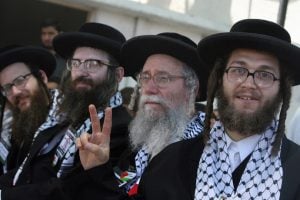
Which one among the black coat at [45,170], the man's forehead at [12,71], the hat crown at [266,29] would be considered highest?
the hat crown at [266,29]

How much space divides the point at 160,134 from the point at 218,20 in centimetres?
531

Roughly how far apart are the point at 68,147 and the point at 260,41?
161 centimetres

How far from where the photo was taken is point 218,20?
28.5ft

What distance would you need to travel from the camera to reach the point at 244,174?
8.42 ft

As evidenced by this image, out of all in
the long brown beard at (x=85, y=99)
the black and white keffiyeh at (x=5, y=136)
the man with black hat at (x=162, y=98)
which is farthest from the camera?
the black and white keffiyeh at (x=5, y=136)

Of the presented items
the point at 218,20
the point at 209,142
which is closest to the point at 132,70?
the point at 209,142

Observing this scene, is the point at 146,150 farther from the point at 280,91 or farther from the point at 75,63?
the point at 280,91

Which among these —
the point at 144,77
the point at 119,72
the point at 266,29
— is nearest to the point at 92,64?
the point at 119,72

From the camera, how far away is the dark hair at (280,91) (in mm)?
2684

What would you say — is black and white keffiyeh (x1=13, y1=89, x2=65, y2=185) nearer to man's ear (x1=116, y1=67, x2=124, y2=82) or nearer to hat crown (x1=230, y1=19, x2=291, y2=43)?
man's ear (x1=116, y1=67, x2=124, y2=82)

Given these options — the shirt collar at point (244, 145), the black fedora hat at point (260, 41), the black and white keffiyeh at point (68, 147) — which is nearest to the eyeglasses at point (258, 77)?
the black fedora hat at point (260, 41)

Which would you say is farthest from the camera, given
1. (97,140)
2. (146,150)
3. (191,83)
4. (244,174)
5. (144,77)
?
(191,83)

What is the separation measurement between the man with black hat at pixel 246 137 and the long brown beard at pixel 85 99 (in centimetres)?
125

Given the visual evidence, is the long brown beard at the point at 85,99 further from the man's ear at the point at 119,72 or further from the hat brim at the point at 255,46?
the hat brim at the point at 255,46
